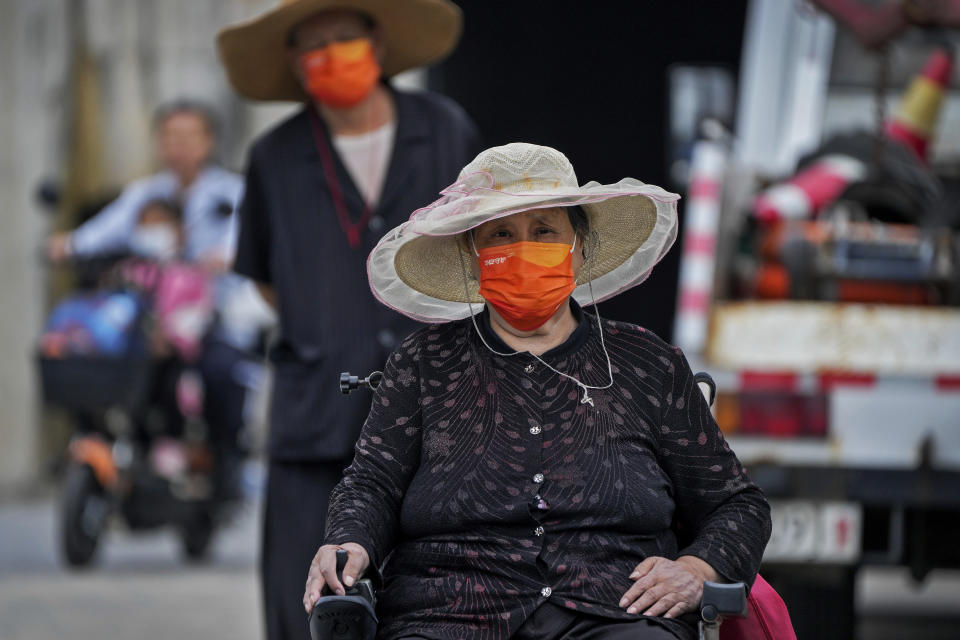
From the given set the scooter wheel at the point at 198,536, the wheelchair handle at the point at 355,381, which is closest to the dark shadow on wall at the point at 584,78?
the scooter wheel at the point at 198,536

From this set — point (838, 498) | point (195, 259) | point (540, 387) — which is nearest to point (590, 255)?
point (540, 387)

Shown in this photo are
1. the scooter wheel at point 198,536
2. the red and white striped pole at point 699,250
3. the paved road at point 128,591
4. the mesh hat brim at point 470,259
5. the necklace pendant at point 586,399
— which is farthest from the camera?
the scooter wheel at point 198,536

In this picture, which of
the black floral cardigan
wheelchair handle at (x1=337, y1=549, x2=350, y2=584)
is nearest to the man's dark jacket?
the black floral cardigan

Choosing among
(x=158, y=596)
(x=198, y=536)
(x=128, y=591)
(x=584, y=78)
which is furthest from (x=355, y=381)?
(x=584, y=78)

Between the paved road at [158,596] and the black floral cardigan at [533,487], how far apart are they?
3.09 metres

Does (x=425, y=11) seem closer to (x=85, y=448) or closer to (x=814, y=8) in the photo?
(x=814, y=8)

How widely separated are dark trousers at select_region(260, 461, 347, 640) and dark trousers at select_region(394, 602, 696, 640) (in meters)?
1.42

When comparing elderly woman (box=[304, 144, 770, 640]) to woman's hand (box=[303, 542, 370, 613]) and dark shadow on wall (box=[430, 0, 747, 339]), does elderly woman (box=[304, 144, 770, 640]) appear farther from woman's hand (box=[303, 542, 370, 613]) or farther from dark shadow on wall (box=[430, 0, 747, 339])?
dark shadow on wall (box=[430, 0, 747, 339])

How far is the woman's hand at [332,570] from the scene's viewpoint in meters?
2.96

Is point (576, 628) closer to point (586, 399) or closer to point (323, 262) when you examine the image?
point (586, 399)

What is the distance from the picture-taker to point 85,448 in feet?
27.6

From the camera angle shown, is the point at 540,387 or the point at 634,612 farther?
the point at 540,387

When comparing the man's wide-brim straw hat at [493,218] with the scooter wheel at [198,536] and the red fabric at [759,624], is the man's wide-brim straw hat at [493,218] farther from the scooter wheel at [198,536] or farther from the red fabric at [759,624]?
the scooter wheel at [198,536]

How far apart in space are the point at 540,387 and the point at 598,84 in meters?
6.46
